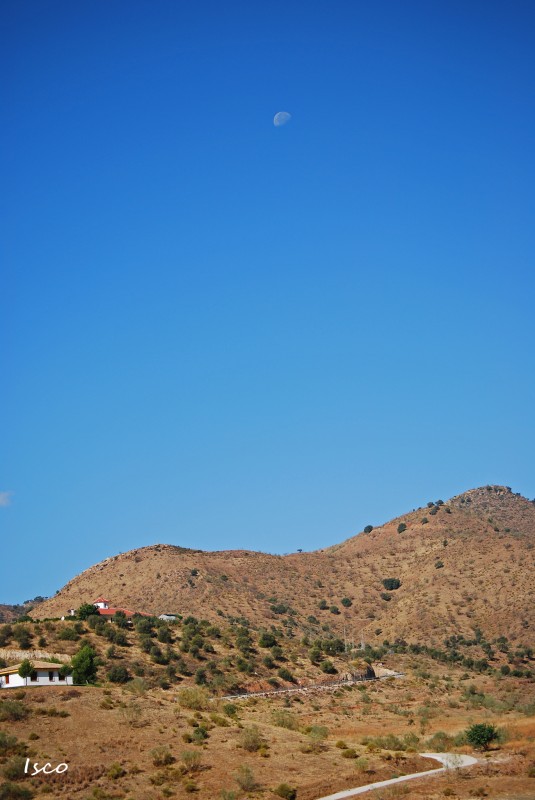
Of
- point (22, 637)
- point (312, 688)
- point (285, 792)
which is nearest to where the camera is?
point (285, 792)

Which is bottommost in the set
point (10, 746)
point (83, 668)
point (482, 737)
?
point (482, 737)

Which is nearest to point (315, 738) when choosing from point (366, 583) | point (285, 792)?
point (285, 792)

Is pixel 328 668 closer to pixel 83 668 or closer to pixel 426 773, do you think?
pixel 83 668

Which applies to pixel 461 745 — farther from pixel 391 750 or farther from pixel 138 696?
pixel 138 696

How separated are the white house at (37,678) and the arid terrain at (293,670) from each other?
144 cm

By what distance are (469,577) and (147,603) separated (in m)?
45.5

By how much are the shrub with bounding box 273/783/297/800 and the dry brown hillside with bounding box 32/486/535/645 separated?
66.5 metres

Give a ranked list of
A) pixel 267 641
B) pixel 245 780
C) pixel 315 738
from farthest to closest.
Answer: pixel 267 641, pixel 315 738, pixel 245 780

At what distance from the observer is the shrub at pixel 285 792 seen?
118 feet

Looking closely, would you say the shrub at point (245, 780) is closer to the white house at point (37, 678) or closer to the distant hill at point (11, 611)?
the white house at point (37, 678)

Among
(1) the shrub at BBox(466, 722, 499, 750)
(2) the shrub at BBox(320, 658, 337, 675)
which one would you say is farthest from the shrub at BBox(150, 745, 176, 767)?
(2) the shrub at BBox(320, 658, 337, 675)

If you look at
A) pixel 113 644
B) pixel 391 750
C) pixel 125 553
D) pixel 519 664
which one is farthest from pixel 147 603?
pixel 391 750

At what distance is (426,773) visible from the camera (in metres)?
39.1

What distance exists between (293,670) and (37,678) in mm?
30243
